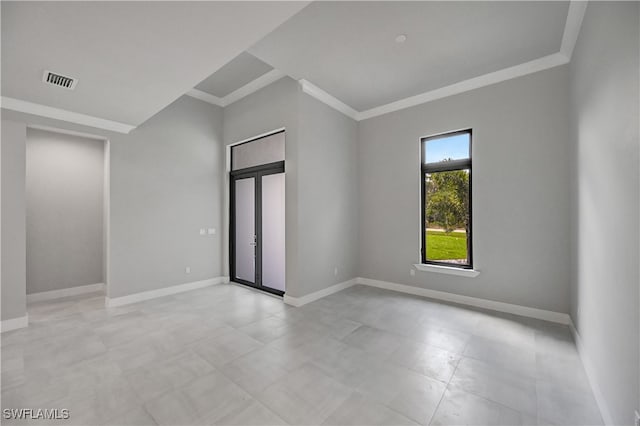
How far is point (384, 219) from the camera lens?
5.04 metres

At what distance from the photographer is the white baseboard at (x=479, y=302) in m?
3.41

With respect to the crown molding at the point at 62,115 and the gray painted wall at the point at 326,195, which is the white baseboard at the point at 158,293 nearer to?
the gray painted wall at the point at 326,195

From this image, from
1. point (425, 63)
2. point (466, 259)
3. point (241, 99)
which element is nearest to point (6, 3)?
point (241, 99)

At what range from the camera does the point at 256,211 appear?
5.09 meters

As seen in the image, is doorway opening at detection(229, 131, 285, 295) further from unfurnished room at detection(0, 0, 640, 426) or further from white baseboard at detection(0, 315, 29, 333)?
white baseboard at detection(0, 315, 29, 333)

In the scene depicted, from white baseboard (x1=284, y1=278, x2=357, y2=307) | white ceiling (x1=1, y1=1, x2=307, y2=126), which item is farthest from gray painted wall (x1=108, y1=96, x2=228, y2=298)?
white baseboard (x1=284, y1=278, x2=357, y2=307)

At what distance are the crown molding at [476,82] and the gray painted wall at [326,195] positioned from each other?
0.80 m

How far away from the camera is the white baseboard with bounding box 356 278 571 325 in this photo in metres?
3.41

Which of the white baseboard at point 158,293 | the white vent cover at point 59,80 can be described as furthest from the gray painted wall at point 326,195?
the white vent cover at point 59,80

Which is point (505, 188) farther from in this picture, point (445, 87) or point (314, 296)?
point (314, 296)

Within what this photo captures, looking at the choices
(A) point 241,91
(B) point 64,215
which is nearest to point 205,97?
(A) point 241,91

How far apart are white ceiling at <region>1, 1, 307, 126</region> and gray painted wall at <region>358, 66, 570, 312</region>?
10.9ft

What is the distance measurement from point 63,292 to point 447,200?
22.6 feet

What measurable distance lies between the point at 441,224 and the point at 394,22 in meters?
3.07
